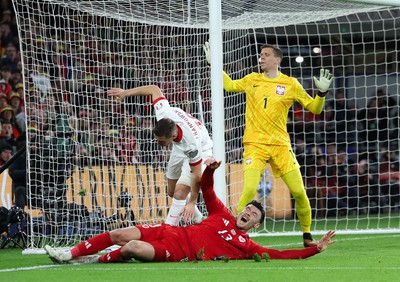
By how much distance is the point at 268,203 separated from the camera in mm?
19250

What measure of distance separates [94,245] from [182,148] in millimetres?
1876

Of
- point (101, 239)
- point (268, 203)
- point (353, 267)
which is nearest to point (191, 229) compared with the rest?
point (101, 239)

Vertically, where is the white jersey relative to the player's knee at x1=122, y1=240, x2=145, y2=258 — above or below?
above

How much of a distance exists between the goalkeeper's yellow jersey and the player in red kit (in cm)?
269

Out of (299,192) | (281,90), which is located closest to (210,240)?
(299,192)

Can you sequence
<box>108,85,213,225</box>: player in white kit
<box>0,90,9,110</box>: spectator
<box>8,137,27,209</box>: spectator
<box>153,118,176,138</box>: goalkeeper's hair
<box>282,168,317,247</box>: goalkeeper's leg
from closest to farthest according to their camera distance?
<box>153,118,176,138</box>: goalkeeper's hair, <box>108,85,213,225</box>: player in white kit, <box>282,168,317,247</box>: goalkeeper's leg, <box>8,137,27,209</box>: spectator, <box>0,90,9,110</box>: spectator

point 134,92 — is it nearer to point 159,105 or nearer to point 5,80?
point 159,105

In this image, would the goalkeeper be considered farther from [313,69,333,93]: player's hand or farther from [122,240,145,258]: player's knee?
[122,240,145,258]: player's knee

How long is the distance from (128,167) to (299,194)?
3.19m

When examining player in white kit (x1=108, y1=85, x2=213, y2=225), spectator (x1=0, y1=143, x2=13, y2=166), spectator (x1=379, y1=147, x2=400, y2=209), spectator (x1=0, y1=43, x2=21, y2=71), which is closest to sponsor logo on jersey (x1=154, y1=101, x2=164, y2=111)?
player in white kit (x1=108, y1=85, x2=213, y2=225)

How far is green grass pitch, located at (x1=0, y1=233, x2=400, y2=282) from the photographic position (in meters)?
7.89

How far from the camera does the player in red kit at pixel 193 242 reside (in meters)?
9.04

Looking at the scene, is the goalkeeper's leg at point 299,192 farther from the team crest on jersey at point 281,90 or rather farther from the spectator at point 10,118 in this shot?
the spectator at point 10,118

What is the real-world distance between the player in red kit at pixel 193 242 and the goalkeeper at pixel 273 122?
2443 millimetres
